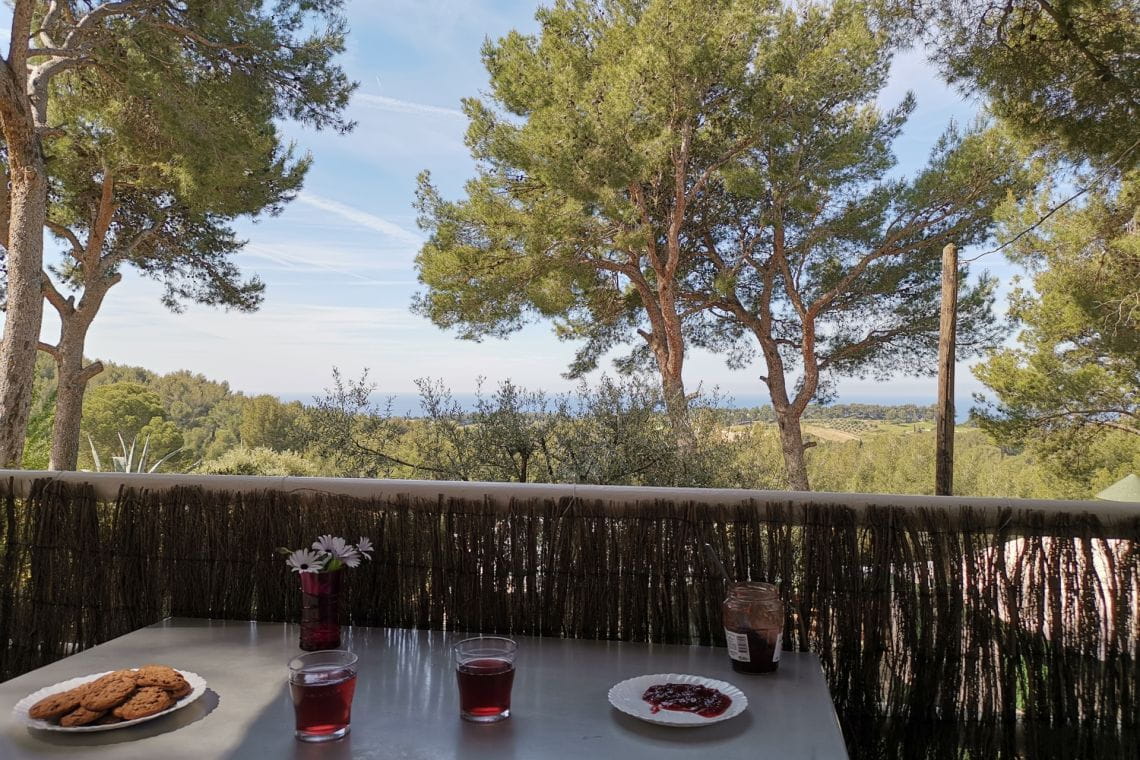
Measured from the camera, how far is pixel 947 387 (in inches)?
220

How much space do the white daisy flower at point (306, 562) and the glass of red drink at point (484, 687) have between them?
0.31m

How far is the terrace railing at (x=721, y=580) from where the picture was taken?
1.14 meters

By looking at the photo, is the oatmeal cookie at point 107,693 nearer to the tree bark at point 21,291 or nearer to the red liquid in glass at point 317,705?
the red liquid in glass at point 317,705

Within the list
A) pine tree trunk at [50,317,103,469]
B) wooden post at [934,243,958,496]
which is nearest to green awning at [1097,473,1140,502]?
wooden post at [934,243,958,496]

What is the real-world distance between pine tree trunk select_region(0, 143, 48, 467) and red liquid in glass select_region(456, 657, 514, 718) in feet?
18.8

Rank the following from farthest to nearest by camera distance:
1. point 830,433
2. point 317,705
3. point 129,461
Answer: point 830,433, point 129,461, point 317,705

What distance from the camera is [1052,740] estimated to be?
1144 mm

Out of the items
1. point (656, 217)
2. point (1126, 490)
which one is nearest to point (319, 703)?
point (1126, 490)

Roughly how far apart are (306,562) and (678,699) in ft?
1.78

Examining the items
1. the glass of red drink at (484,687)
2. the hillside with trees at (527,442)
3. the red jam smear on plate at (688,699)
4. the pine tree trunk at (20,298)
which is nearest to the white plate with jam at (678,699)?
the red jam smear on plate at (688,699)

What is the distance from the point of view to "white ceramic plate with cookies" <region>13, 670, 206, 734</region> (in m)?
0.78

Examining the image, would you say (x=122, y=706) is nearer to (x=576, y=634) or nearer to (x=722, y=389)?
(x=576, y=634)

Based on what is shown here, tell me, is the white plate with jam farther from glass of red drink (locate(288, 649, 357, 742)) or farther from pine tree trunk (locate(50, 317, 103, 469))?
pine tree trunk (locate(50, 317, 103, 469))

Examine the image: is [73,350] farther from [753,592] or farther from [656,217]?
[753,592]
